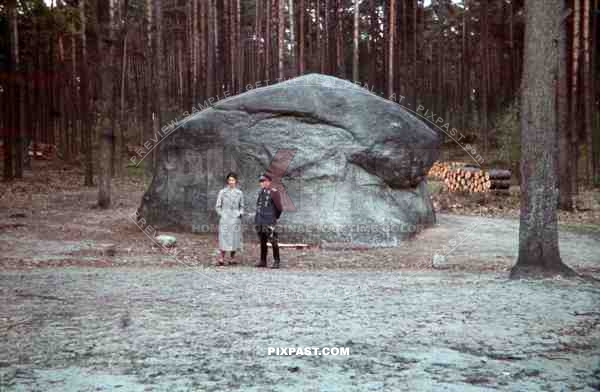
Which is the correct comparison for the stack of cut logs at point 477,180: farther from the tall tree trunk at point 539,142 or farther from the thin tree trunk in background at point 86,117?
the thin tree trunk in background at point 86,117

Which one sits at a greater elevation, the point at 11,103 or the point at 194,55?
the point at 194,55

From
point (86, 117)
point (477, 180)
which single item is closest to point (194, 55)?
point (86, 117)

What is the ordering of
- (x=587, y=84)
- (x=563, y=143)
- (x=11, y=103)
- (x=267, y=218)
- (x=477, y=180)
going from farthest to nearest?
(x=11, y=103) < (x=477, y=180) < (x=587, y=84) < (x=563, y=143) < (x=267, y=218)

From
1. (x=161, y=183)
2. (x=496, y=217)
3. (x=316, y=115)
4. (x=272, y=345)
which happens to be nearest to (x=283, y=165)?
(x=316, y=115)

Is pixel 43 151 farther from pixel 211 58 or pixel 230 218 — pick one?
pixel 230 218

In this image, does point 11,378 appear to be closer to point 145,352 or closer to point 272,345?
point 145,352

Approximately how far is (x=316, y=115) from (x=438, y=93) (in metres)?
26.0

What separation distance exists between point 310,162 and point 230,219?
3034 mm

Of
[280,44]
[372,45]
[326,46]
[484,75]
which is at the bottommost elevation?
[484,75]

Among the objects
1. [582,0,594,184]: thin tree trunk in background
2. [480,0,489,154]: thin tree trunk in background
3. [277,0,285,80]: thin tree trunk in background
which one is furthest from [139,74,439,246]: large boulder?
[480,0,489,154]: thin tree trunk in background

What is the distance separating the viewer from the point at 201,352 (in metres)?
4.76

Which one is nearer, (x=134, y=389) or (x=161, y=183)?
(x=134, y=389)

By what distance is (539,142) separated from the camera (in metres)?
8.12

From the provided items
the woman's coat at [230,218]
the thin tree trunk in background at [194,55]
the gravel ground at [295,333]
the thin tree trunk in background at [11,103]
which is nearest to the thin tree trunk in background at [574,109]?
the gravel ground at [295,333]
